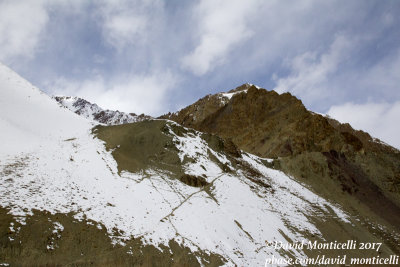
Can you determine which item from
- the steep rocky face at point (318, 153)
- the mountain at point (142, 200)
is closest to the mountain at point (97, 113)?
the steep rocky face at point (318, 153)

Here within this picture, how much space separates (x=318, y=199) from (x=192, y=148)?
56.2 ft

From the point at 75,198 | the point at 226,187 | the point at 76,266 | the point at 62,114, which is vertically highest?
the point at 62,114

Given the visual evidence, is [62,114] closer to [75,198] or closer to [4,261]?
[75,198]

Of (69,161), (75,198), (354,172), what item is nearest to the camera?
(75,198)

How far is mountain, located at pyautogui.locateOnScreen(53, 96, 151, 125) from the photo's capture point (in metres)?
134

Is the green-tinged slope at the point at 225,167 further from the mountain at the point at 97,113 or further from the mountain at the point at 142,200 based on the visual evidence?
the mountain at the point at 97,113

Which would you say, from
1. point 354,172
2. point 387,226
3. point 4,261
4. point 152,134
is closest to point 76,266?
point 4,261

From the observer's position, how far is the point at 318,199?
32.5m

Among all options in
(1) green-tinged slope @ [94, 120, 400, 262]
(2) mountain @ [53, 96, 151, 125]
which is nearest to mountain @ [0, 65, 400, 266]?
(1) green-tinged slope @ [94, 120, 400, 262]

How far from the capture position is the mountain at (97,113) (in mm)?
133750

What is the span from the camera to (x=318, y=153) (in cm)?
4403

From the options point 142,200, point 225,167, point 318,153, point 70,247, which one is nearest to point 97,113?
point 318,153

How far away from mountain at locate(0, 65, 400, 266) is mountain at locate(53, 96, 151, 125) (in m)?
99.9

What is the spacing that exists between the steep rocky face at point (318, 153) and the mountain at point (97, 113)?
7143 cm
